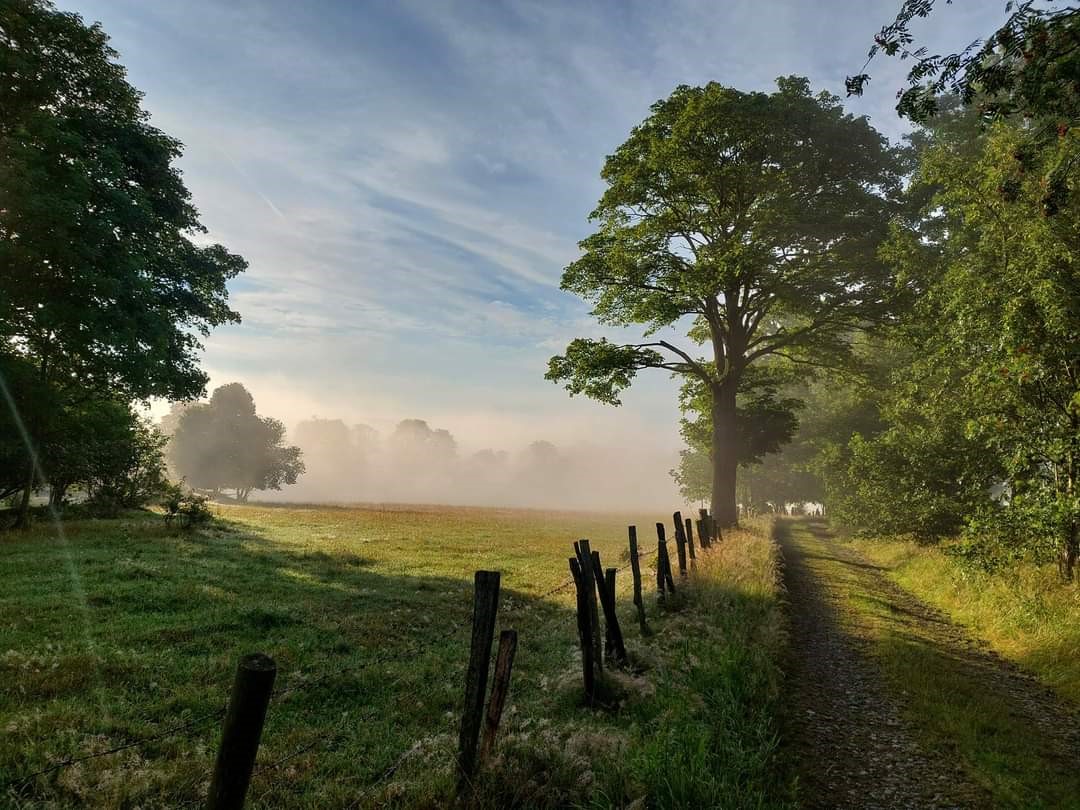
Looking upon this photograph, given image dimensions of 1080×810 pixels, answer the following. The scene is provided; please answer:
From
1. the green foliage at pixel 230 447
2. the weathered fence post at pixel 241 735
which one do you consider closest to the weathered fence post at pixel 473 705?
the weathered fence post at pixel 241 735

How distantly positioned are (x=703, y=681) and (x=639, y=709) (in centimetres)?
122

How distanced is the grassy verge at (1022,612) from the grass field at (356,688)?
14.7 ft

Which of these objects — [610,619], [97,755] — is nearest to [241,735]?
[97,755]

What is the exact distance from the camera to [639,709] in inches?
283

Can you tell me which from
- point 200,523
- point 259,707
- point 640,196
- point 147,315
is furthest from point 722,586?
point 200,523

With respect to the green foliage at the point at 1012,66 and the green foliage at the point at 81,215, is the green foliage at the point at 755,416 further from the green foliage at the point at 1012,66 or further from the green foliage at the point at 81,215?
the green foliage at the point at 81,215

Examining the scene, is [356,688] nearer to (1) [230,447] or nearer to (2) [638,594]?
(2) [638,594]

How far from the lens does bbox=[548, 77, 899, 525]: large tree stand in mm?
21953

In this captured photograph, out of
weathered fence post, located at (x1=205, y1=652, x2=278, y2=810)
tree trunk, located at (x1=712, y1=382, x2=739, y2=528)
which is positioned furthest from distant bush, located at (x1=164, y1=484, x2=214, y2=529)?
weathered fence post, located at (x1=205, y1=652, x2=278, y2=810)

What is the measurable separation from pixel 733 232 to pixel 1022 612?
17177 millimetres

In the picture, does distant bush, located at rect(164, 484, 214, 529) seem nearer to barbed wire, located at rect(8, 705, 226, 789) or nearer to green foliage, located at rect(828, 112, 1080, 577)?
barbed wire, located at rect(8, 705, 226, 789)

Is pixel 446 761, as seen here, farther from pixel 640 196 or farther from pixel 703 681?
pixel 640 196

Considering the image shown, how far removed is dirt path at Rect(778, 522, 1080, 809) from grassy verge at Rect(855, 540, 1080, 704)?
42 cm

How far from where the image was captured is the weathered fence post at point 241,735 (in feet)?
10.4
